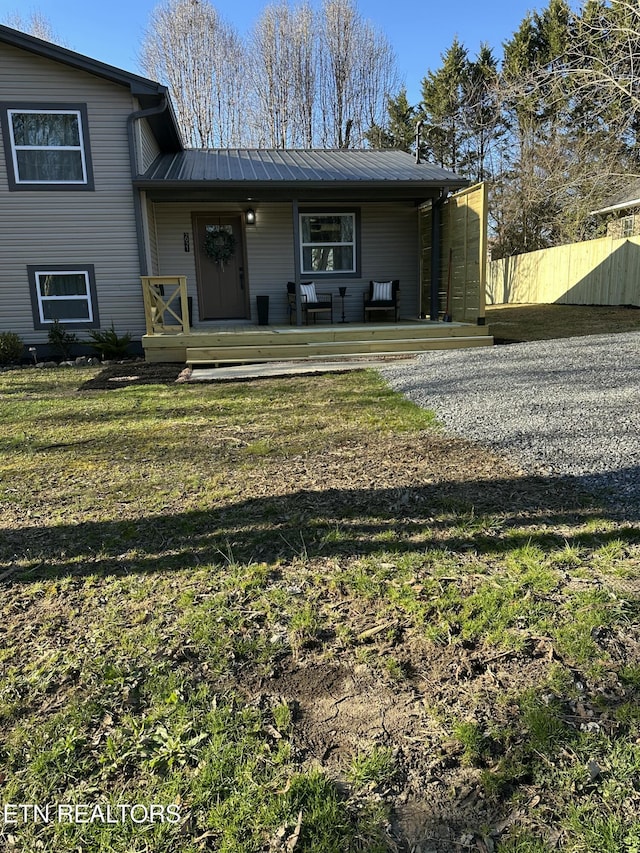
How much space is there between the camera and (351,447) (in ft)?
13.7

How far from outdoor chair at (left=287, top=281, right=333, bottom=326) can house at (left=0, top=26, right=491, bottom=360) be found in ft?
1.11

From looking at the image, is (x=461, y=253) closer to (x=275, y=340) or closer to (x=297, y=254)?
(x=297, y=254)

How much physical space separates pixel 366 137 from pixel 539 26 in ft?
28.0

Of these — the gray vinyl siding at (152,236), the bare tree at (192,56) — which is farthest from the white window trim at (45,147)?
the bare tree at (192,56)

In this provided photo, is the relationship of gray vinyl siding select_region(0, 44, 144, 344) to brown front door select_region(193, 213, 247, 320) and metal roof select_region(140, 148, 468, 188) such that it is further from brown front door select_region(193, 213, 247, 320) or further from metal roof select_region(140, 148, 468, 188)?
brown front door select_region(193, 213, 247, 320)

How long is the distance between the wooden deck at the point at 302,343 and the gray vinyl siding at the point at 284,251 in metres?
2.38

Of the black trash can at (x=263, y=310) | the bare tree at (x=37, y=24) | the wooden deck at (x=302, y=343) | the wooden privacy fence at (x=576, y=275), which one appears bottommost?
the wooden deck at (x=302, y=343)

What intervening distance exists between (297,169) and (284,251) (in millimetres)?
1582

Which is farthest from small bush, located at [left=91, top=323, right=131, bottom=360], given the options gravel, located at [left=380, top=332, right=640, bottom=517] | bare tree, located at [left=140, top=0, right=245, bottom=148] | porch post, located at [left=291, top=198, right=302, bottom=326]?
bare tree, located at [left=140, top=0, right=245, bottom=148]

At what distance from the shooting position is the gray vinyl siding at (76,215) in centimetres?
957

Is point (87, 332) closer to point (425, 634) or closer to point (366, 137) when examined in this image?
point (425, 634)

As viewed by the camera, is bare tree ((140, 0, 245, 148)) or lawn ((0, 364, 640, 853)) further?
bare tree ((140, 0, 245, 148))

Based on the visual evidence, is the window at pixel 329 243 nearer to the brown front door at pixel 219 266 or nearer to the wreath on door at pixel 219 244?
the brown front door at pixel 219 266

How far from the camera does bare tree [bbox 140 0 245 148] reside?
24016mm
